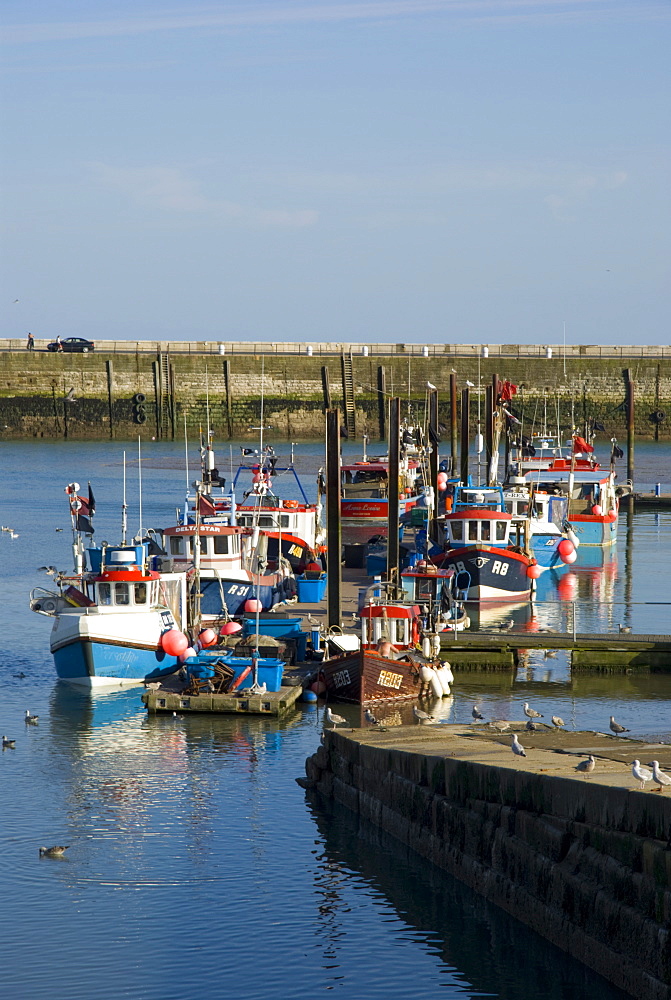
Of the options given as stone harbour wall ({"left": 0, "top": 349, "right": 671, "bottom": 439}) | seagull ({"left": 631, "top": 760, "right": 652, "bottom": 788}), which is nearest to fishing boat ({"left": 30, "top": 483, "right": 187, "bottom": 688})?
seagull ({"left": 631, "top": 760, "right": 652, "bottom": 788})

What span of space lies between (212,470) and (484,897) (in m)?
27.6

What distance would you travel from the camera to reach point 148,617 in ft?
100.0

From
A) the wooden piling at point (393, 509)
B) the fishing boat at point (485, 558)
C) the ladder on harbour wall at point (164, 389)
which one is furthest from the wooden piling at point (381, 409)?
the wooden piling at point (393, 509)

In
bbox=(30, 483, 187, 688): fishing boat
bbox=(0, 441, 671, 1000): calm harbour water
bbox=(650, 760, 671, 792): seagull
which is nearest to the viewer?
bbox=(650, 760, 671, 792): seagull

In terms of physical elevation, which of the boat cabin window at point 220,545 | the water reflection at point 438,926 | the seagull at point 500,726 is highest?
the boat cabin window at point 220,545

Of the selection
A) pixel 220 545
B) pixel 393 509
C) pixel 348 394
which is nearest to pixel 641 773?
pixel 220 545

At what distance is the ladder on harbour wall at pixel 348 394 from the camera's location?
311 feet

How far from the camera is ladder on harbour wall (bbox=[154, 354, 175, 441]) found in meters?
94.4

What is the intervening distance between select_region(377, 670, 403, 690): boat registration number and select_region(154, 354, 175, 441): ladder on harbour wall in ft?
223

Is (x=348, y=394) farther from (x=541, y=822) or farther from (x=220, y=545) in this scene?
(x=541, y=822)

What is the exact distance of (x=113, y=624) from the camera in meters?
30.1

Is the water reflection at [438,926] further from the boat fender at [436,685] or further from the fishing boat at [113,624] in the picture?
the fishing boat at [113,624]

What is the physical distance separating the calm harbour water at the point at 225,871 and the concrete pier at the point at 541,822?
0.43 meters

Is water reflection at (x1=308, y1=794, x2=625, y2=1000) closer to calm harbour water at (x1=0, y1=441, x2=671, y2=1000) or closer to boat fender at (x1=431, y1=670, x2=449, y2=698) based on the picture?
calm harbour water at (x1=0, y1=441, x2=671, y2=1000)
